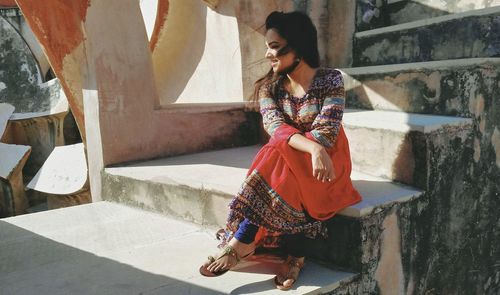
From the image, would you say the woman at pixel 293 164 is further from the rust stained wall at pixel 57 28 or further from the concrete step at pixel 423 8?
the concrete step at pixel 423 8

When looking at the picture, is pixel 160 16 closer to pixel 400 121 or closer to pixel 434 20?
pixel 434 20

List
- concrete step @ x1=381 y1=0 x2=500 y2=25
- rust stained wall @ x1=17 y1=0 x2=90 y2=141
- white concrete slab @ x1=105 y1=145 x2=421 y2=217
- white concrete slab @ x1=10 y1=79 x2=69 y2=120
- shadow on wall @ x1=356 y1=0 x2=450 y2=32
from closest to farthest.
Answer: white concrete slab @ x1=105 y1=145 x2=421 y2=217 < rust stained wall @ x1=17 y1=0 x2=90 y2=141 < concrete step @ x1=381 y1=0 x2=500 y2=25 < shadow on wall @ x1=356 y1=0 x2=450 y2=32 < white concrete slab @ x1=10 y1=79 x2=69 y2=120

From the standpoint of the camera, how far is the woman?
1846 mm

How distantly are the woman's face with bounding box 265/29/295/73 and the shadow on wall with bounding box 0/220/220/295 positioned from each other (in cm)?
100

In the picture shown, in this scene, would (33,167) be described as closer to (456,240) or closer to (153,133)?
(153,133)

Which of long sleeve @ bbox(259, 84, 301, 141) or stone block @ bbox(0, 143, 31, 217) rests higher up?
long sleeve @ bbox(259, 84, 301, 141)

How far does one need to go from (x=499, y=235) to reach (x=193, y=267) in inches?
74.5

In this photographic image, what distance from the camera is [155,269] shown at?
2.00 meters

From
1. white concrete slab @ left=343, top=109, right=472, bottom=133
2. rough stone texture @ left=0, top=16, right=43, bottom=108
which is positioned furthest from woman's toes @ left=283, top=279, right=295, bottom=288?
rough stone texture @ left=0, top=16, right=43, bottom=108

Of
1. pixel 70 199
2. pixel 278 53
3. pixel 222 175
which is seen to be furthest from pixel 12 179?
pixel 278 53

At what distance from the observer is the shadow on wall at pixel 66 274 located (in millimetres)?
1838

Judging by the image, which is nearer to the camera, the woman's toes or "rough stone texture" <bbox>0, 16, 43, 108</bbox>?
the woman's toes

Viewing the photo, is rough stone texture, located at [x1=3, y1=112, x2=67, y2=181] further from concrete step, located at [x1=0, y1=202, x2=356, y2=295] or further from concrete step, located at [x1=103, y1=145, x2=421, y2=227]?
concrete step, located at [x1=0, y1=202, x2=356, y2=295]

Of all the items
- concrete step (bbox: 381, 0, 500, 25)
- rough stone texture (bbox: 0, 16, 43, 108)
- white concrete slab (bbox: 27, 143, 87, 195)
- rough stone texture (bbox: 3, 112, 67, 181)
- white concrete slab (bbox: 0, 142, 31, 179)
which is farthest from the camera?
rough stone texture (bbox: 0, 16, 43, 108)
